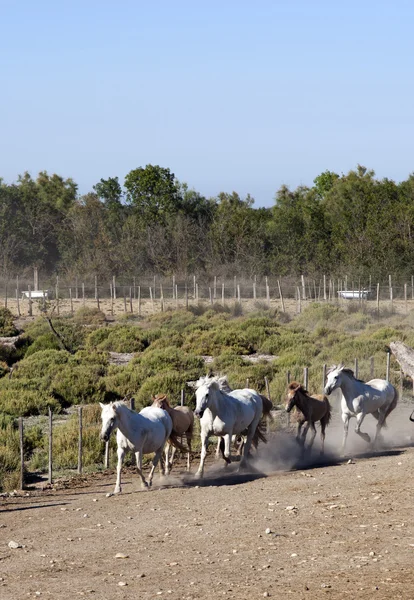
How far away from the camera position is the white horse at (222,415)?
16234 mm

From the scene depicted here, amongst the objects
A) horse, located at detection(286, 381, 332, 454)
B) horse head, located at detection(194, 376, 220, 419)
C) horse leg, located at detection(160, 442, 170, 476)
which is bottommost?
horse leg, located at detection(160, 442, 170, 476)

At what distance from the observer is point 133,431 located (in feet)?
50.1

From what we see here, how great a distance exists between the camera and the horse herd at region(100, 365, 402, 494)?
50.3 feet

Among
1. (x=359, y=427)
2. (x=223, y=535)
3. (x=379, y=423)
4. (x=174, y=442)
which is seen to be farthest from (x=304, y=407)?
(x=223, y=535)

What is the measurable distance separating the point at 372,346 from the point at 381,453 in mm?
14786

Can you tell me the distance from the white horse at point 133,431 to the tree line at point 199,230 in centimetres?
4353

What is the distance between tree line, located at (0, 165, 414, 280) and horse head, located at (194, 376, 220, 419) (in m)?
42.6

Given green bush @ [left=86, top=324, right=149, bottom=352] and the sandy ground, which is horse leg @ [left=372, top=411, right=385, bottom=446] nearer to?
green bush @ [left=86, top=324, right=149, bottom=352]

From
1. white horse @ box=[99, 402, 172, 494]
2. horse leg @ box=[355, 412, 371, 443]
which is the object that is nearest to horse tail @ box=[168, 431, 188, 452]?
white horse @ box=[99, 402, 172, 494]

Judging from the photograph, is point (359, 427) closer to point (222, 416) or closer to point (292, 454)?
point (292, 454)

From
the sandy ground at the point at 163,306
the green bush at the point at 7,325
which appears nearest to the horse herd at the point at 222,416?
the green bush at the point at 7,325

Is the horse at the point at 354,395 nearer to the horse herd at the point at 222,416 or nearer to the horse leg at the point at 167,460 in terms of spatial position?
the horse herd at the point at 222,416

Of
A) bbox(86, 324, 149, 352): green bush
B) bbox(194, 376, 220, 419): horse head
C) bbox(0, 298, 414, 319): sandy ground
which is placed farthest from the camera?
bbox(0, 298, 414, 319): sandy ground

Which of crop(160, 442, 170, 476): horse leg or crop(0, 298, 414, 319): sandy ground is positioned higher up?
crop(0, 298, 414, 319): sandy ground
